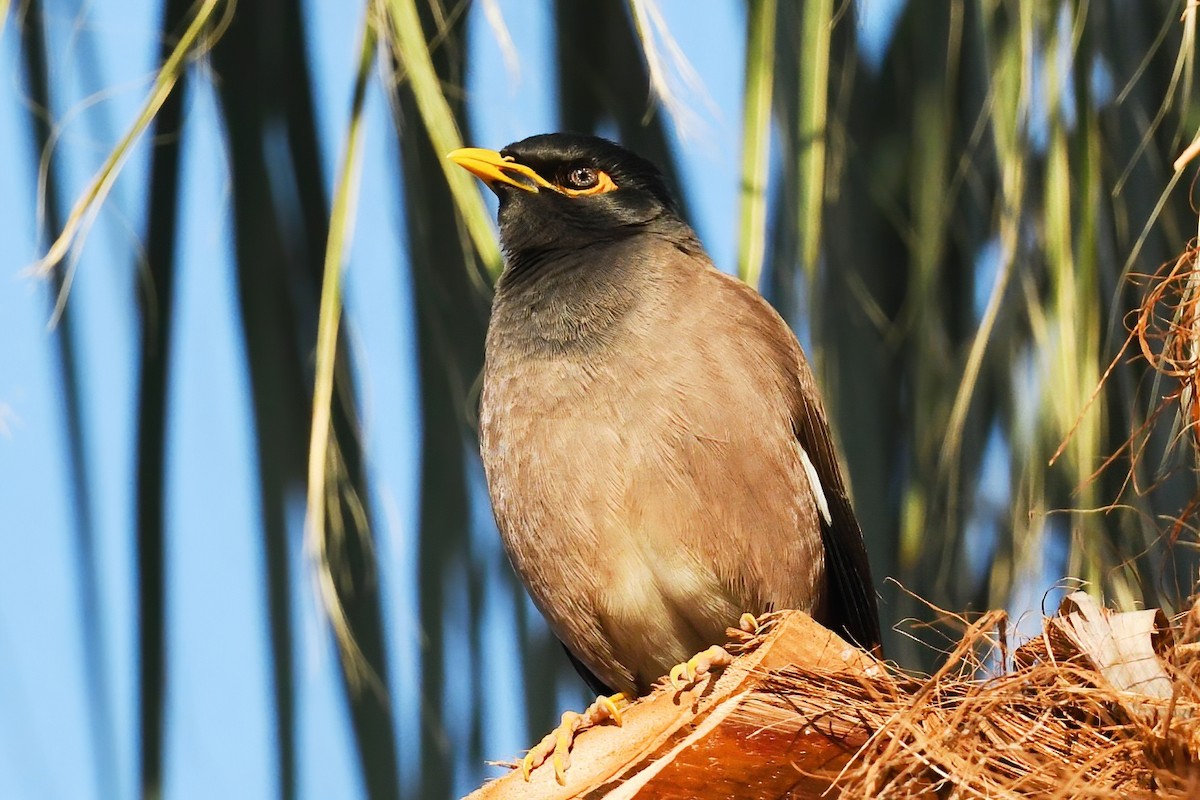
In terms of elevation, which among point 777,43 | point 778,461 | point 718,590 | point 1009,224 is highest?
point 777,43

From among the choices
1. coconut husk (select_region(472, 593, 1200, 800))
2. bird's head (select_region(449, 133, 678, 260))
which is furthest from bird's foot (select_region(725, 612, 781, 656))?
bird's head (select_region(449, 133, 678, 260))

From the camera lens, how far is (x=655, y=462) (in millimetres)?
3188

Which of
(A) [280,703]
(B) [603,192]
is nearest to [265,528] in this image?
(A) [280,703]

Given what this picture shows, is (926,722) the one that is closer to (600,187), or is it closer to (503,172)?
(600,187)

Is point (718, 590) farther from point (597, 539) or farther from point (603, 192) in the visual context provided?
point (603, 192)

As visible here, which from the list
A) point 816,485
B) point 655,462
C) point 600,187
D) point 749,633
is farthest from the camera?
point 600,187

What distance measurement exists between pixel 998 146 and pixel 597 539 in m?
1.04

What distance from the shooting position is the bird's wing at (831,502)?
3.49 meters

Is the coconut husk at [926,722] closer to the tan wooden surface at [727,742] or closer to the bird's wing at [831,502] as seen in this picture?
the tan wooden surface at [727,742]

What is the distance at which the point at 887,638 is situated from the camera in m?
3.53

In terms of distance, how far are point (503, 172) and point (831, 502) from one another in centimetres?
108

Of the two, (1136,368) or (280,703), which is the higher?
(1136,368)

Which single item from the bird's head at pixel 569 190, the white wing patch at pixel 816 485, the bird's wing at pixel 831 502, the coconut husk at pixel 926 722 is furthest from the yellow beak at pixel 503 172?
the coconut husk at pixel 926 722

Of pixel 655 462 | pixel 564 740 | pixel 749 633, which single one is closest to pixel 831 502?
pixel 655 462
